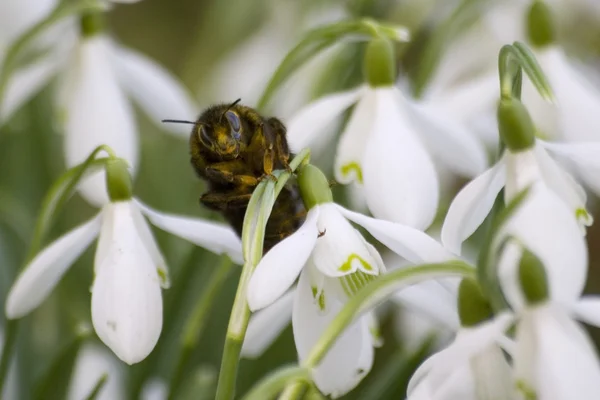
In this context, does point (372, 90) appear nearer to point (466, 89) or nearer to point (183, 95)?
point (466, 89)

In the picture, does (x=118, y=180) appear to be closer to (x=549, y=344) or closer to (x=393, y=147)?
(x=393, y=147)

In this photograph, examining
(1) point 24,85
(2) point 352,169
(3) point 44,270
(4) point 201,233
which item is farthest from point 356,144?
(1) point 24,85

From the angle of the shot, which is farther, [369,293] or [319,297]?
[319,297]

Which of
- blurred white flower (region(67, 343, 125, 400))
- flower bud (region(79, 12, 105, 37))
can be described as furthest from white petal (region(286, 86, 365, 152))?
blurred white flower (region(67, 343, 125, 400))

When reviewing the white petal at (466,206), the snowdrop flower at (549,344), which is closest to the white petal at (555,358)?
the snowdrop flower at (549,344)

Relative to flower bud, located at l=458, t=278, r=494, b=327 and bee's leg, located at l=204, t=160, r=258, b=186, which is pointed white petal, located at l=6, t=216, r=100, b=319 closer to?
bee's leg, located at l=204, t=160, r=258, b=186
